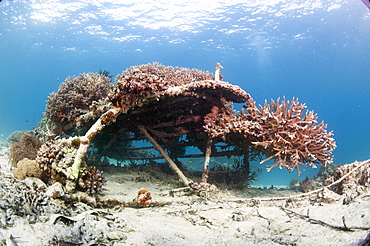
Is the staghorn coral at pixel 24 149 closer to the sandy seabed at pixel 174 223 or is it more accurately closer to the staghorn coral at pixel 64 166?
the staghorn coral at pixel 64 166

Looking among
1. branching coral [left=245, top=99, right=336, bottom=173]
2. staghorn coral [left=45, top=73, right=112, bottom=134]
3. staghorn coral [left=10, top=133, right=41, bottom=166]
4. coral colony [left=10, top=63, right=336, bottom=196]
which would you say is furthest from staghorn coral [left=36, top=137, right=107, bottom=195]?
branching coral [left=245, top=99, right=336, bottom=173]

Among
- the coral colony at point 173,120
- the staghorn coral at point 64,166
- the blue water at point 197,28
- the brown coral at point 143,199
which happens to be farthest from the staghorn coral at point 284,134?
the blue water at point 197,28

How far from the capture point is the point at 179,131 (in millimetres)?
6805

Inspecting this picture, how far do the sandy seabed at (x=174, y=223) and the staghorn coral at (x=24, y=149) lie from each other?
313 cm

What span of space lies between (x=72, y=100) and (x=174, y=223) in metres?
5.24

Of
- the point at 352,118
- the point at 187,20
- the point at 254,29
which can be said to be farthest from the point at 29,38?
the point at 352,118

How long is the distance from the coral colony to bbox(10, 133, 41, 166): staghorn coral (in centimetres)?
55

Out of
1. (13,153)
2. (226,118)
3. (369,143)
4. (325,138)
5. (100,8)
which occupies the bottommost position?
(13,153)

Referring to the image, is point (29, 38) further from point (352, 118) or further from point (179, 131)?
point (352, 118)

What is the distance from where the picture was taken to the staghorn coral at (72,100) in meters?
6.44

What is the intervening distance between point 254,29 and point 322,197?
3749 centimetres

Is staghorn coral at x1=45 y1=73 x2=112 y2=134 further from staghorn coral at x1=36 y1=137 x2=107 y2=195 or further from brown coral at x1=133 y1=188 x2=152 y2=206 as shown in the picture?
brown coral at x1=133 y1=188 x2=152 y2=206

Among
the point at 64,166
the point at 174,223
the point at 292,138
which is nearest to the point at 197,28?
the point at 292,138

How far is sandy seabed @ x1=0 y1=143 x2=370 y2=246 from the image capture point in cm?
226
